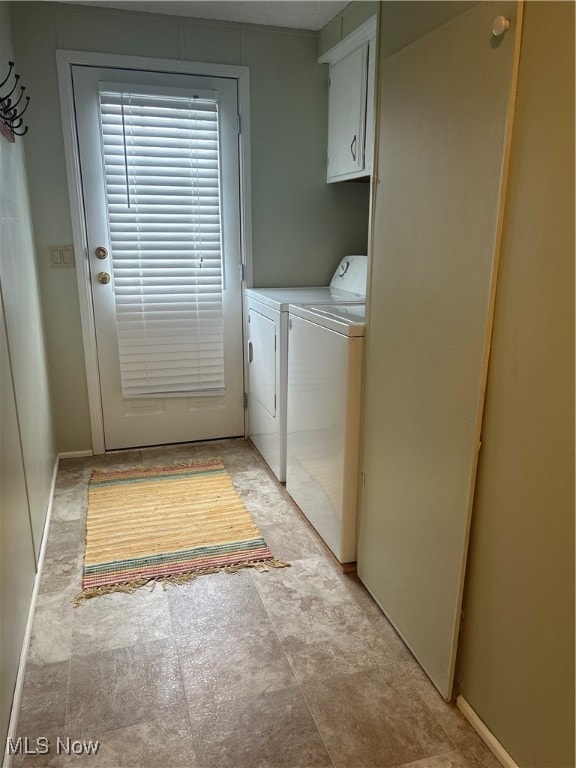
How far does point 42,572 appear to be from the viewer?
2.08 meters

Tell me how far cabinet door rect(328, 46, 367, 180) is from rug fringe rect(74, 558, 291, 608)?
6.35 ft

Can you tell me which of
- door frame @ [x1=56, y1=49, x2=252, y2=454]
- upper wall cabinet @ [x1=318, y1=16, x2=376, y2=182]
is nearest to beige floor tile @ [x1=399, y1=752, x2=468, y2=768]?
upper wall cabinet @ [x1=318, y1=16, x2=376, y2=182]

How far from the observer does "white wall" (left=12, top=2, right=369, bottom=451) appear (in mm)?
2641

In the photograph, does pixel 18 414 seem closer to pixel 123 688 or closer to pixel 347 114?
pixel 123 688

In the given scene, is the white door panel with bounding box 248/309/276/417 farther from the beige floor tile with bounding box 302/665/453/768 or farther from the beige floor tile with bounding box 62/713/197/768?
the beige floor tile with bounding box 62/713/197/768

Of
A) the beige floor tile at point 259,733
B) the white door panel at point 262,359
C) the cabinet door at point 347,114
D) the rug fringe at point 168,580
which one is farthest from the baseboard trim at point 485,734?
the cabinet door at point 347,114

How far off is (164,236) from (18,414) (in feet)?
4.80

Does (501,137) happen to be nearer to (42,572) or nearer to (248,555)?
(248,555)

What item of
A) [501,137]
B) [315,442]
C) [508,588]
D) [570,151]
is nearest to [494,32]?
[501,137]

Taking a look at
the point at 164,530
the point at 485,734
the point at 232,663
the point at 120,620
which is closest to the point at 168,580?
the point at 120,620

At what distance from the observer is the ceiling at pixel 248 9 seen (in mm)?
2566

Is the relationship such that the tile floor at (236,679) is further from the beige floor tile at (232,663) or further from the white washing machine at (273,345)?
the white washing machine at (273,345)

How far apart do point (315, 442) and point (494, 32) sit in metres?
1.52

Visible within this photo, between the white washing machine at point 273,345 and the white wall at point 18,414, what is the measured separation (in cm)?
109
